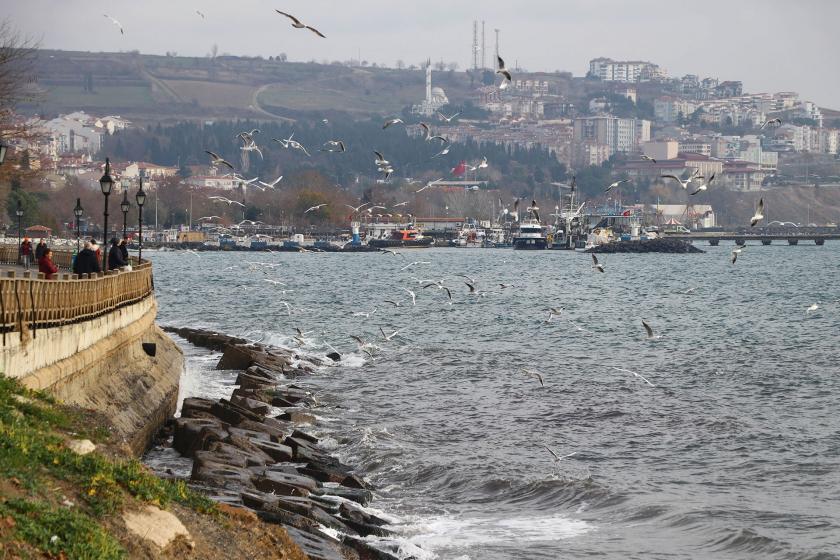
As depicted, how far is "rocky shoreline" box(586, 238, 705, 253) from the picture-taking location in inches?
6171

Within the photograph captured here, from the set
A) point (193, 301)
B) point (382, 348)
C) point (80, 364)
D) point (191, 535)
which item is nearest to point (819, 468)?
point (80, 364)

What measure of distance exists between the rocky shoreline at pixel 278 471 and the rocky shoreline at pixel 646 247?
132988 mm

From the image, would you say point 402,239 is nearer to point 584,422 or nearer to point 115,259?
point 115,259

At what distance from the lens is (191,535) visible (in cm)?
1074

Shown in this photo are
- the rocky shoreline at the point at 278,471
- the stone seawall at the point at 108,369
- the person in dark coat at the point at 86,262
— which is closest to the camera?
the rocky shoreline at the point at 278,471

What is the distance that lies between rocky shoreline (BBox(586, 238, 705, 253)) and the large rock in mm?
146098

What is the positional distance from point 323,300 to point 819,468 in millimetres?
47122

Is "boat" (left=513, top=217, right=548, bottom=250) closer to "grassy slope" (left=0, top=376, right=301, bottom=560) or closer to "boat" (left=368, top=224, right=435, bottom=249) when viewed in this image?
"boat" (left=368, top=224, right=435, bottom=249)

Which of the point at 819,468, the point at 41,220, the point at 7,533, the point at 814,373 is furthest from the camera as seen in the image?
the point at 41,220

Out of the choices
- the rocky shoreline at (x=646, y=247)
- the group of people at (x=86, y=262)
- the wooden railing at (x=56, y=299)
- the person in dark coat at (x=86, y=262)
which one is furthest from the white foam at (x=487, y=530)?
the rocky shoreline at (x=646, y=247)

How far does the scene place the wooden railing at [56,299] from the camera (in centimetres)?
1416

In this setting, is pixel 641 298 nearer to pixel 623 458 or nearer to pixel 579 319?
pixel 579 319

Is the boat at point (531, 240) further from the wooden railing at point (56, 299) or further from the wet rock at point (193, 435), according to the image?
the wet rock at point (193, 435)

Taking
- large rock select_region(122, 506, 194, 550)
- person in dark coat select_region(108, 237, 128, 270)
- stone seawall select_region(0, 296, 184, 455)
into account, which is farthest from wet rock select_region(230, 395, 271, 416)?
large rock select_region(122, 506, 194, 550)
